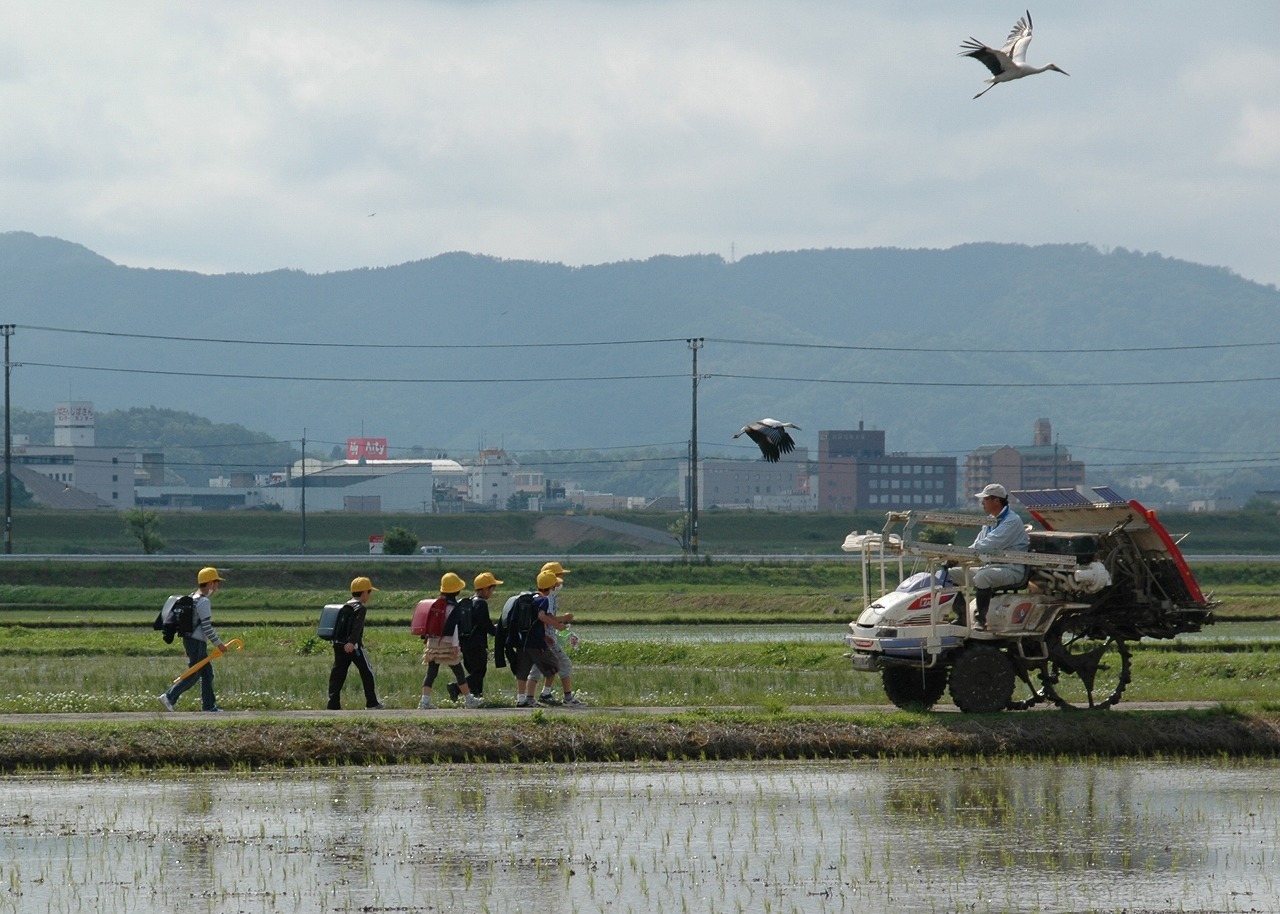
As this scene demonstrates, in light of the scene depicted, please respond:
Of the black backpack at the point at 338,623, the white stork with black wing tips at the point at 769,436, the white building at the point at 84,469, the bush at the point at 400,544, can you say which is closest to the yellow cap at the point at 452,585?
the black backpack at the point at 338,623

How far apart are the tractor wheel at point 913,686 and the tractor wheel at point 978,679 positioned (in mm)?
701

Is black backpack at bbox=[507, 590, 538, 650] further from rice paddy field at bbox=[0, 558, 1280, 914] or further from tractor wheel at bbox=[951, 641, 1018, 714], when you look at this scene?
tractor wheel at bbox=[951, 641, 1018, 714]

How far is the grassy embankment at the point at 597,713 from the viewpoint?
54.6 feet

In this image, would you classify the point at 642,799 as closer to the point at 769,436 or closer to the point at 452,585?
the point at 452,585

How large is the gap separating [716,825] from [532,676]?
23.9ft

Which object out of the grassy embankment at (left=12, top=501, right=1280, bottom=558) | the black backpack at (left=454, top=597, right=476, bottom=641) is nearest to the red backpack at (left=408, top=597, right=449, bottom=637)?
the black backpack at (left=454, top=597, right=476, bottom=641)

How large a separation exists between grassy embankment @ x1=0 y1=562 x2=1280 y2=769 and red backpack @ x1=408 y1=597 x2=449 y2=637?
973 millimetres

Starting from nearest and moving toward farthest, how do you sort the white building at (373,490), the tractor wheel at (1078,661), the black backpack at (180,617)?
the tractor wheel at (1078,661)
the black backpack at (180,617)
the white building at (373,490)

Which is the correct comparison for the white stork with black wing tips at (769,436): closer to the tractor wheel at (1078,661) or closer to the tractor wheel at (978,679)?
the tractor wheel at (1078,661)

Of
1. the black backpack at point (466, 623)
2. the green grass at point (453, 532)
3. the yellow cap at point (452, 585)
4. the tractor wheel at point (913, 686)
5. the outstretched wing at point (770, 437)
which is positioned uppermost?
the outstretched wing at point (770, 437)

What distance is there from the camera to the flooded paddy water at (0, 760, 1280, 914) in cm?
1078

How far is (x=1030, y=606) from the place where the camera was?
1831 centimetres

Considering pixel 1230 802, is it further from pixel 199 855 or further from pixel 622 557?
pixel 622 557

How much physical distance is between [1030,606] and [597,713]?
15.8ft
